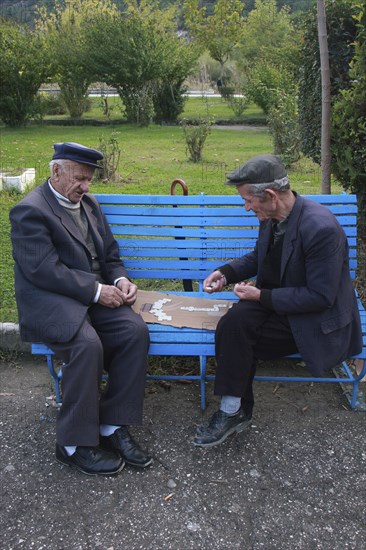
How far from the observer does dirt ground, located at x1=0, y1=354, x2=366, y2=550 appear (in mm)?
2449

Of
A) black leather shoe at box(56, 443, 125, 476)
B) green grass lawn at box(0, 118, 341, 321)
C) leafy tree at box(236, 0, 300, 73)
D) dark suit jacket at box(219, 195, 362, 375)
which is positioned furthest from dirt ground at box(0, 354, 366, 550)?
leafy tree at box(236, 0, 300, 73)

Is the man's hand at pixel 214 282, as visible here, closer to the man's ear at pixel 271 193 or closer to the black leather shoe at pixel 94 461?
the man's ear at pixel 271 193

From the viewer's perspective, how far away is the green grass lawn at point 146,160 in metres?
7.05

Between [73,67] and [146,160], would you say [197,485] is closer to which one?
[146,160]

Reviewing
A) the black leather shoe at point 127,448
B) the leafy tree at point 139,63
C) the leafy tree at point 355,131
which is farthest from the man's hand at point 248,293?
the leafy tree at point 139,63

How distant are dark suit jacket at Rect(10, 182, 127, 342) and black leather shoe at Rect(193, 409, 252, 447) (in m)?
0.85

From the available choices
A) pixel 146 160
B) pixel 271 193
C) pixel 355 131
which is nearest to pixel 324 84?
pixel 355 131

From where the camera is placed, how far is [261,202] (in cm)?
286

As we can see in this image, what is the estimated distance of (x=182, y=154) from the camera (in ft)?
Answer: 36.7

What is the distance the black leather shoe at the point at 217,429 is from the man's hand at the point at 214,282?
683 mm

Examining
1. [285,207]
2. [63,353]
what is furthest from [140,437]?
[285,207]

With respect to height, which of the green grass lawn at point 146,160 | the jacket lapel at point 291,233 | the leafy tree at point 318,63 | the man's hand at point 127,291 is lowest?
the green grass lawn at point 146,160

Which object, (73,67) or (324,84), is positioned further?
(73,67)

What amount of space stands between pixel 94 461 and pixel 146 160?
8257mm
